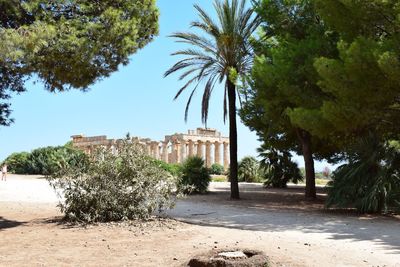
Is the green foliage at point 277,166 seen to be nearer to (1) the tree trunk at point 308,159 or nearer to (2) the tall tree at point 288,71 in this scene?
(2) the tall tree at point 288,71

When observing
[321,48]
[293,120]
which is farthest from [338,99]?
[321,48]

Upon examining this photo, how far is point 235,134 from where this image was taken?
17.5 m

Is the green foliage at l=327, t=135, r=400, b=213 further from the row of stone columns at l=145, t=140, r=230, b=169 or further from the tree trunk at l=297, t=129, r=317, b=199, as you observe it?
the row of stone columns at l=145, t=140, r=230, b=169

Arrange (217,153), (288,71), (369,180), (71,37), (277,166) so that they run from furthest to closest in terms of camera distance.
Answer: (217,153) < (277,166) < (288,71) < (369,180) < (71,37)

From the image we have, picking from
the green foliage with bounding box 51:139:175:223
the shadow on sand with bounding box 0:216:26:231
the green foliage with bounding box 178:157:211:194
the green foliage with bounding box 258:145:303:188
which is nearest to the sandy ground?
the shadow on sand with bounding box 0:216:26:231

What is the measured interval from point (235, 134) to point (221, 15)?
4.42 meters

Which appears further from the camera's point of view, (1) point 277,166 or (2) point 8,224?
(1) point 277,166

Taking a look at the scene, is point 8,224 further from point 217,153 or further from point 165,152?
point 217,153

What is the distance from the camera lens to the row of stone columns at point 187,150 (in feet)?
153

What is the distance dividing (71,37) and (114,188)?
3.38 metres

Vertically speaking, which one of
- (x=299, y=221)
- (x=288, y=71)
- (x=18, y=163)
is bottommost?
(x=299, y=221)

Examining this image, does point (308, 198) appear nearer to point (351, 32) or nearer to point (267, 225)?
point (351, 32)

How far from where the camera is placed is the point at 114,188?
34.2ft

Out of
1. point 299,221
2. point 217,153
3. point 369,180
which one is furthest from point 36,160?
point 299,221
